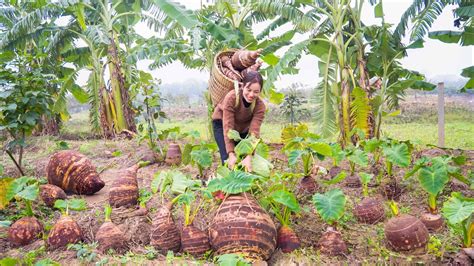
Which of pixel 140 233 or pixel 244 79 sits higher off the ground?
pixel 244 79

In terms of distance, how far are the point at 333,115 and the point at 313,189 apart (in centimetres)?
276

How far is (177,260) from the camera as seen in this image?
2.72m

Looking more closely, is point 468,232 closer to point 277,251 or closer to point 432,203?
point 432,203

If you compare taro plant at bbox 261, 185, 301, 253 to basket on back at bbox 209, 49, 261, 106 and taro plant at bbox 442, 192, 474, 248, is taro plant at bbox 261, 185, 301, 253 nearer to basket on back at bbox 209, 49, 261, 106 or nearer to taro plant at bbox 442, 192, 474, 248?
taro plant at bbox 442, 192, 474, 248

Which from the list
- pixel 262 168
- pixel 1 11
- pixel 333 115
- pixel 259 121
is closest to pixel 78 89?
pixel 1 11

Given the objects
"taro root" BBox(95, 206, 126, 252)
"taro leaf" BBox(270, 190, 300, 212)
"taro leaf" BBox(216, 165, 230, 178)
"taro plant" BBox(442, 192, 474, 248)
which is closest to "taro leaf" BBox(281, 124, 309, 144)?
"taro leaf" BBox(216, 165, 230, 178)

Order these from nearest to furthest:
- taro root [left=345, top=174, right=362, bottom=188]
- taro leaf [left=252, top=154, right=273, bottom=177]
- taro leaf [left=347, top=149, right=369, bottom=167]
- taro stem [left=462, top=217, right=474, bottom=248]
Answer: taro stem [left=462, top=217, right=474, bottom=248]
taro leaf [left=252, top=154, right=273, bottom=177]
taro leaf [left=347, top=149, right=369, bottom=167]
taro root [left=345, top=174, right=362, bottom=188]

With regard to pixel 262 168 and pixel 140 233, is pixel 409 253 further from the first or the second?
pixel 140 233

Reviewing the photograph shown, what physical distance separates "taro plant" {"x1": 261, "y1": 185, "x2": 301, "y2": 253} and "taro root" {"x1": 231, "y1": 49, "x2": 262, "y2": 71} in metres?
1.24

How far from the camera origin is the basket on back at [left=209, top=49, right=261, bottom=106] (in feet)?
11.9

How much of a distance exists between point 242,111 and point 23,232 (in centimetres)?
214

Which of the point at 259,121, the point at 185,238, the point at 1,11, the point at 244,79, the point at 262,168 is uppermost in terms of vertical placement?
the point at 1,11

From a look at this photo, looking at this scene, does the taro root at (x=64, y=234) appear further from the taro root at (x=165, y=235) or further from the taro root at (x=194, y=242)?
the taro root at (x=194, y=242)

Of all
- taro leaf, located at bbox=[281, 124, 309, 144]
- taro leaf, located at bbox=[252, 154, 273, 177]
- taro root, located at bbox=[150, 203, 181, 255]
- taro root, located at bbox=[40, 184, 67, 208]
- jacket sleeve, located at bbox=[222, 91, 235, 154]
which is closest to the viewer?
taro root, located at bbox=[150, 203, 181, 255]
